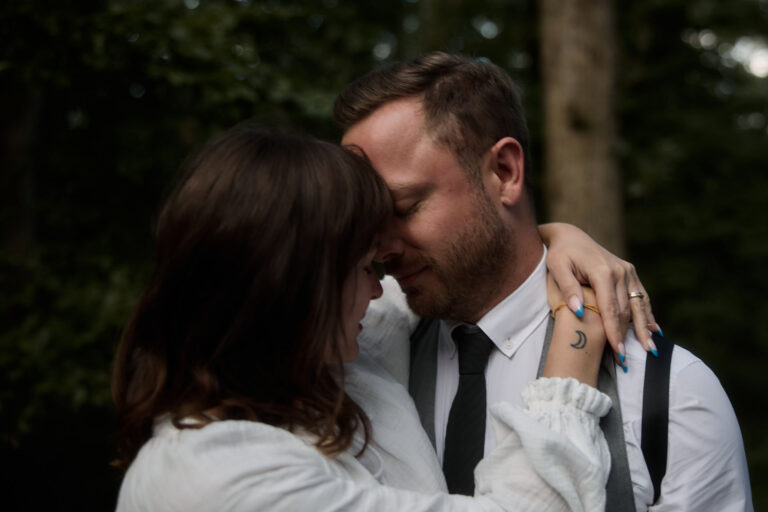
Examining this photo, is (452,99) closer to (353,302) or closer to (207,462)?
(353,302)

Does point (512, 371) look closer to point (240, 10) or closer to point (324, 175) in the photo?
point (324, 175)

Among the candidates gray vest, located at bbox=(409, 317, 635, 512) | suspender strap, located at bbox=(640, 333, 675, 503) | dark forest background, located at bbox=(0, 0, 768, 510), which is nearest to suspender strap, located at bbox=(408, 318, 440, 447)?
gray vest, located at bbox=(409, 317, 635, 512)

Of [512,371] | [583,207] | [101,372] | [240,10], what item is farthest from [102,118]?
[583,207]

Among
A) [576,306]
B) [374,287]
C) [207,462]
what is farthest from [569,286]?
[207,462]

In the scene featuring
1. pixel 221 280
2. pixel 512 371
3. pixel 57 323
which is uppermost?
pixel 221 280

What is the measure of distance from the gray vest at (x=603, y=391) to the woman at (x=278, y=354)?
0.07m

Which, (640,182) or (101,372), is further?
(640,182)

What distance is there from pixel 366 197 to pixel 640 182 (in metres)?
4.97

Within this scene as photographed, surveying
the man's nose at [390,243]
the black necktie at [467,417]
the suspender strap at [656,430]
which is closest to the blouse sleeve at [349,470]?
the suspender strap at [656,430]

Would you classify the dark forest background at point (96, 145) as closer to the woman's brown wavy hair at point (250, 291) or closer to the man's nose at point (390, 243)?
the woman's brown wavy hair at point (250, 291)

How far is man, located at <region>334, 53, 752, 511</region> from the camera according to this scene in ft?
6.44

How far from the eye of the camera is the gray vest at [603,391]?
156 cm

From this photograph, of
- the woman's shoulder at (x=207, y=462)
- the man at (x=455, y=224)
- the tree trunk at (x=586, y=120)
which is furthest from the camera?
the tree trunk at (x=586, y=120)

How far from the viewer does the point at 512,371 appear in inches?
77.1
